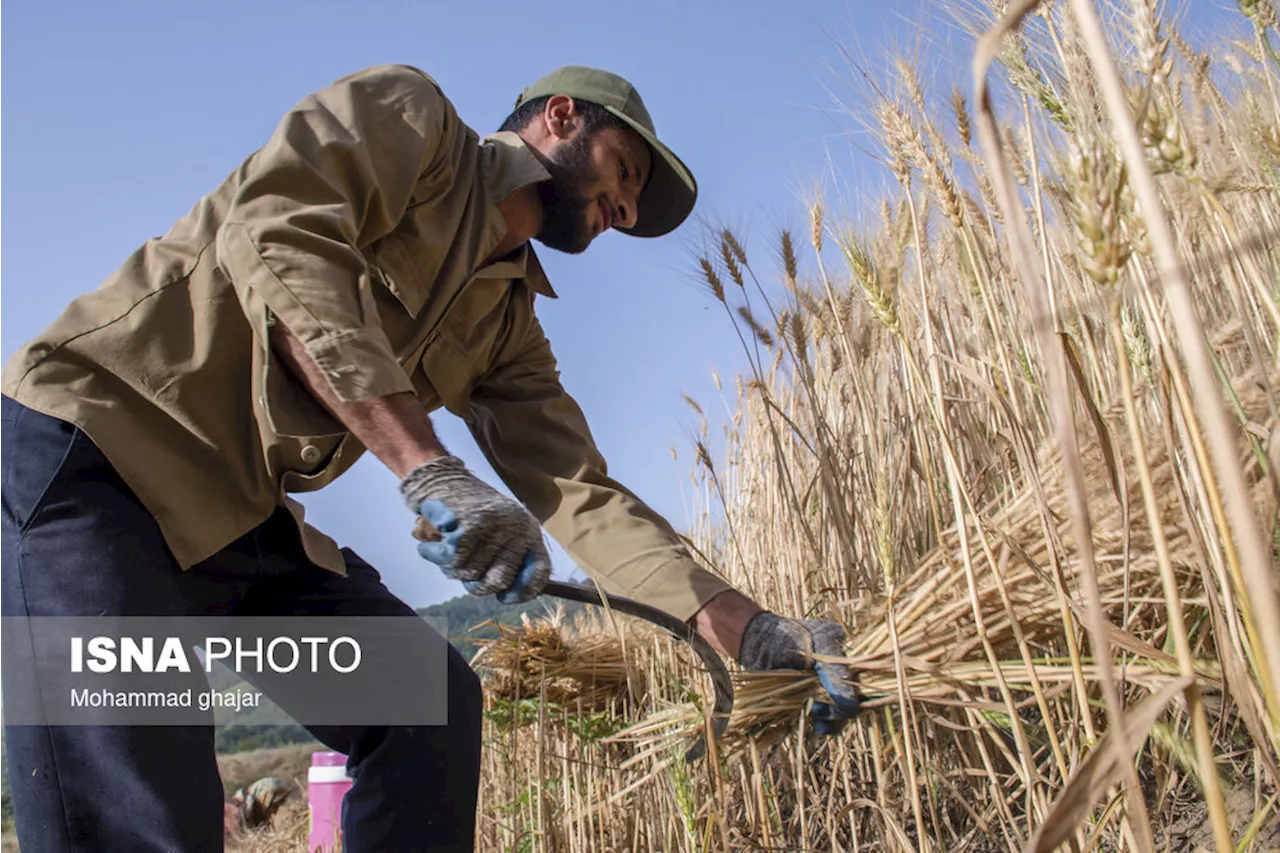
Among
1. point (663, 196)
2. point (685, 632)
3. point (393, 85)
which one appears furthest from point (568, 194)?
point (685, 632)

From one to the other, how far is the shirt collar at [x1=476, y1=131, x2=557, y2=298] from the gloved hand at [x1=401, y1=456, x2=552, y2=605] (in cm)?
68

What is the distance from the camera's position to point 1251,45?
7.75 feet

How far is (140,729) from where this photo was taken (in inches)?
46.2

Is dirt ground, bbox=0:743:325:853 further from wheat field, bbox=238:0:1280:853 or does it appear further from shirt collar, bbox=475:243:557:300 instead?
shirt collar, bbox=475:243:557:300

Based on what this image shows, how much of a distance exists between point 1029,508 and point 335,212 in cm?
113

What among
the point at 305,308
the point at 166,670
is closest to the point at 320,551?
the point at 166,670

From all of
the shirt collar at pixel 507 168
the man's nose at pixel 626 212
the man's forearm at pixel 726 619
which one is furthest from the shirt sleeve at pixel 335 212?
the man's forearm at pixel 726 619

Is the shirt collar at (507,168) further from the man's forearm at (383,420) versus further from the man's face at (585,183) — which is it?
the man's forearm at (383,420)

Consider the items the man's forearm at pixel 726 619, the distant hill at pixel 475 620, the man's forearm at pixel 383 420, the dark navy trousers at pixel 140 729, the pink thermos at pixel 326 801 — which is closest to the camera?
the dark navy trousers at pixel 140 729

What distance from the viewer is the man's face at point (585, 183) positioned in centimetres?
192

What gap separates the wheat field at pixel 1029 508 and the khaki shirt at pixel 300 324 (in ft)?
1.52

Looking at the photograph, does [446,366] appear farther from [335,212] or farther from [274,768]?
[274,768]

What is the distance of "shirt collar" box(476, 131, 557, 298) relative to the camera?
1.83 m

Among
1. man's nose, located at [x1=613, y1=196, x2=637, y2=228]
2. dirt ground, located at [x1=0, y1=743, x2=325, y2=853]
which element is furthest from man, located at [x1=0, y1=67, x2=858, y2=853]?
dirt ground, located at [x1=0, y1=743, x2=325, y2=853]
